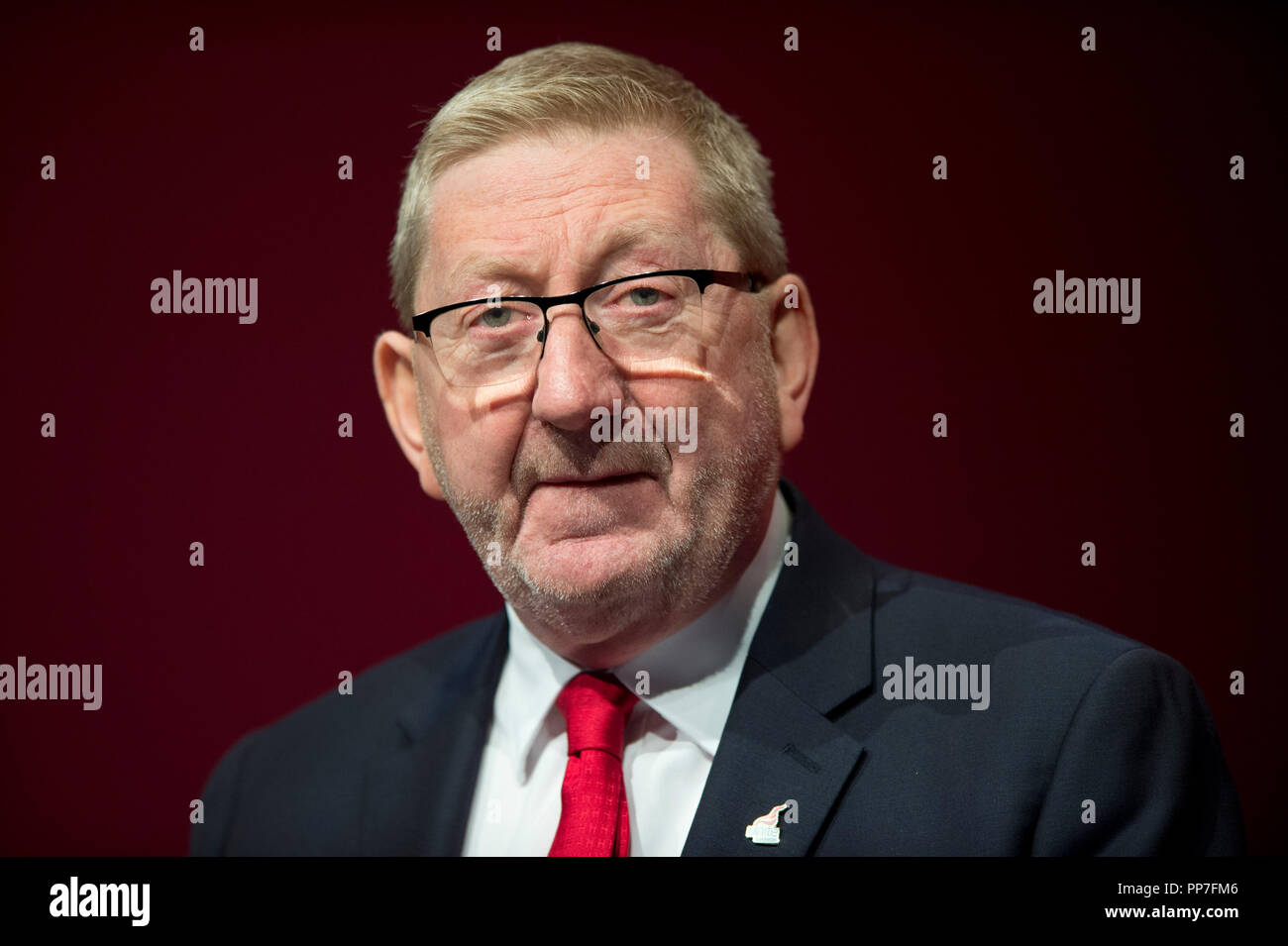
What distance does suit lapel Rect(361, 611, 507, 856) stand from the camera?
2.21m

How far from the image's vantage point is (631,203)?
198 cm

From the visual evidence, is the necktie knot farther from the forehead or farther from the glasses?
the forehead

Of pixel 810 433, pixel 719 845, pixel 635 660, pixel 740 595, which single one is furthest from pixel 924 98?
pixel 719 845

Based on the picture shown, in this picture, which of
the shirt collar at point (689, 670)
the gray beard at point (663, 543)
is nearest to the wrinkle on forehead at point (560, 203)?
the gray beard at point (663, 543)

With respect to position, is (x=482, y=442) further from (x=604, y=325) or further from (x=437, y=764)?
(x=437, y=764)

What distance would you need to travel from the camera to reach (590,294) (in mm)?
1945

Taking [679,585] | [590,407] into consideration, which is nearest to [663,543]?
[679,585]

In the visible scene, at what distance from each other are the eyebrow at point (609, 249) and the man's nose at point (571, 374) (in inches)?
3.7

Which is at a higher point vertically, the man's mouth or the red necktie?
the man's mouth

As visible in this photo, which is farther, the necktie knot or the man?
the necktie knot

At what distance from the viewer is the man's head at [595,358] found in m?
1.94

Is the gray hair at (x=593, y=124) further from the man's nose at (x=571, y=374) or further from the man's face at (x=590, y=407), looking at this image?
the man's nose at (x=571, y=374)

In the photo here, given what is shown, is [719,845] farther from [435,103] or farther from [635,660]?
[435,103]

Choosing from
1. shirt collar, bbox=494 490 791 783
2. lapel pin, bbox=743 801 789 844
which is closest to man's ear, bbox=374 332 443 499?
shirt collar, bbox=494 490 791 783
